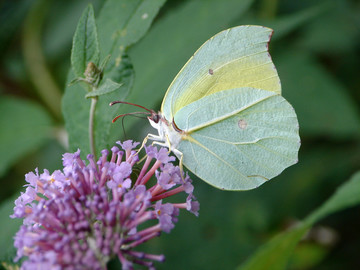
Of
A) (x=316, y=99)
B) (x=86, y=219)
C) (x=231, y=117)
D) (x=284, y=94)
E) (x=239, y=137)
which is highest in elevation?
(x=86, y=219)

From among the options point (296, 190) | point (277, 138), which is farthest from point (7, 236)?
point (296, 190)

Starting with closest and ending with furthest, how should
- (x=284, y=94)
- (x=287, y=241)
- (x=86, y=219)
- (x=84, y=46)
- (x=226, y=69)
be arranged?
(x=86, y=219) → (x=84, y=46) → (x=287, y=241) → (x=226, y=69) → (x=284, y=94)

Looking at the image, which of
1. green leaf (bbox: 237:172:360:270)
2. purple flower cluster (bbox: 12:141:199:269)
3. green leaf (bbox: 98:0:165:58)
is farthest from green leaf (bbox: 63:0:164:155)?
green leaf (bbox: 237:172:360:270)

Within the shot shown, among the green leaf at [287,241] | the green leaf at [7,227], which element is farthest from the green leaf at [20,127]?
the green leaf at [287,241]

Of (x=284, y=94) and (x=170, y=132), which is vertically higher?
(x=170, y=132)

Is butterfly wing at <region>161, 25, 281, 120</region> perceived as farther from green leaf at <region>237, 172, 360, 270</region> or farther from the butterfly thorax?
green leaf at <region>237, 172, 360, 270</region>

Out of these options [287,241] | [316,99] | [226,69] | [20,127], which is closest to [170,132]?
[226,69]

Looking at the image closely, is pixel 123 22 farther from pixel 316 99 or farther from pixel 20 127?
pixel 316 99
